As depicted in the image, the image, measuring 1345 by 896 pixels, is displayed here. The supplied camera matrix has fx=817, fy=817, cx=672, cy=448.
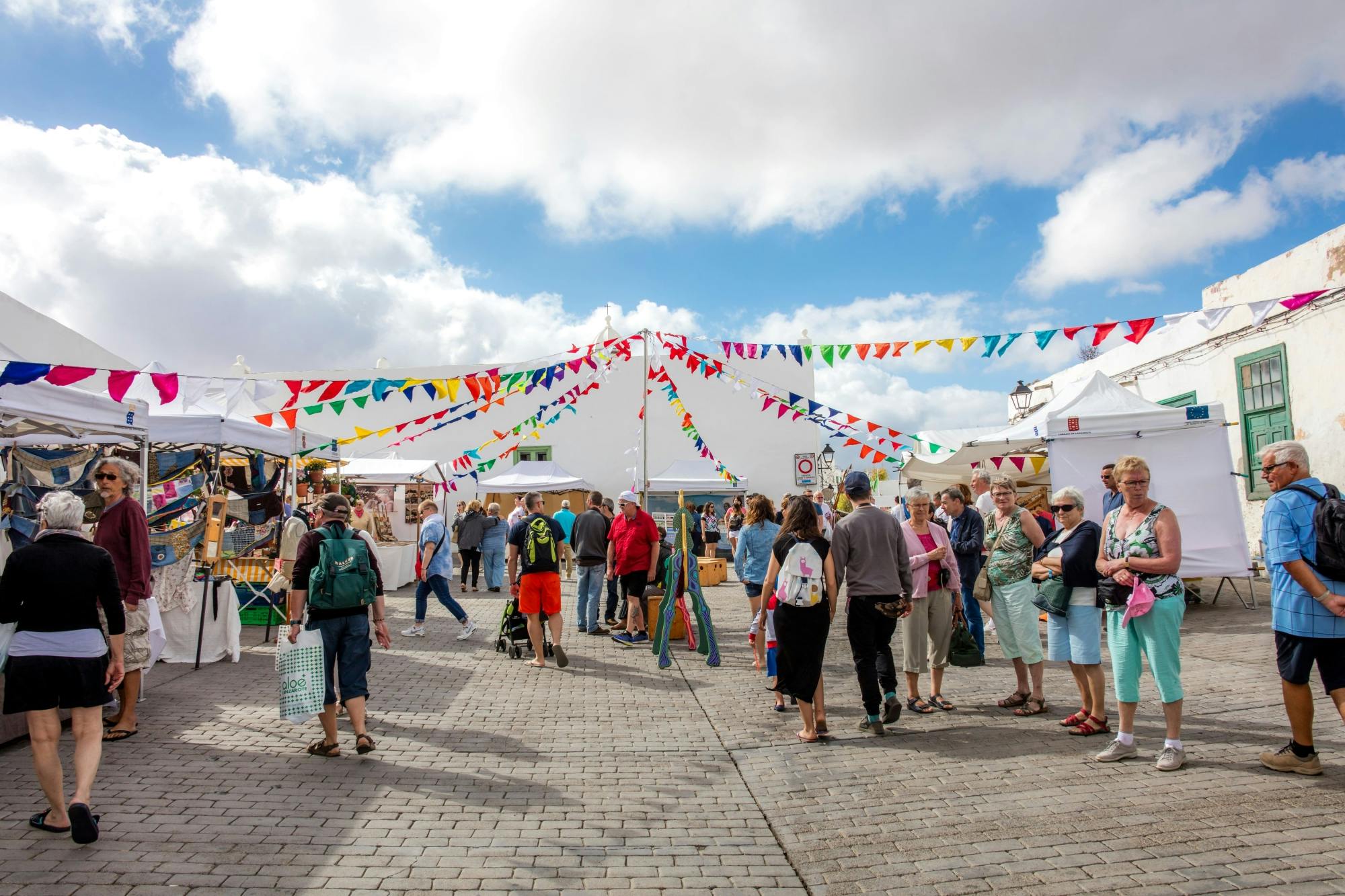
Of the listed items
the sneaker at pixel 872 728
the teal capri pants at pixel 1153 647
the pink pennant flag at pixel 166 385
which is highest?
the pink pennant flag at pixel 166 385

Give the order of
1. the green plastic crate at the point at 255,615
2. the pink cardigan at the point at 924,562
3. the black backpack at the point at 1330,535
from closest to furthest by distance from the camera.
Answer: the black backpack at the point at 1330,535
the pink cardigan at the point at 924,562
the green plastic crate at the point at 255,615

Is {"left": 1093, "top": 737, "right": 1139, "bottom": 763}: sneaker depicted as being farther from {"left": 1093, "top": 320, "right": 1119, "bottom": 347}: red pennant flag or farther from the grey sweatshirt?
{"left": 1093, "top": 320, "right": 1119, "bottom": 347}: red pennant flag

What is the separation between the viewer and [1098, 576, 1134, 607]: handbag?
15.8ft

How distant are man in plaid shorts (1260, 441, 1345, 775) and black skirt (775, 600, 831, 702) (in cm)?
250

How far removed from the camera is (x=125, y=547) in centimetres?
566

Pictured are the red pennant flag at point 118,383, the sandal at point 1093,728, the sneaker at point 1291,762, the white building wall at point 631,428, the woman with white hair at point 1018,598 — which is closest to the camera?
the sneaker at point 1291,762

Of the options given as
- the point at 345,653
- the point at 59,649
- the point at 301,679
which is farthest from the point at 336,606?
the point at 59,649

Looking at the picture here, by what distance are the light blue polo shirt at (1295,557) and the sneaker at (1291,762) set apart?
2.25 ft

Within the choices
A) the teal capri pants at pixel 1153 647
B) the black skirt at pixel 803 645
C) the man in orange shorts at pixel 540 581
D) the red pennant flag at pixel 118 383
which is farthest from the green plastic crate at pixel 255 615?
the teal capri pants at pixel 1153 647

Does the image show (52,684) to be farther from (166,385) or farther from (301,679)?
(166,385)

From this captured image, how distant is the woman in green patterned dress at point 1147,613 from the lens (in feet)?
15.0

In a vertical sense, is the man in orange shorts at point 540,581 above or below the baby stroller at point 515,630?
above

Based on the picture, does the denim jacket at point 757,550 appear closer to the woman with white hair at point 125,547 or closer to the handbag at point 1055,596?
the handbag at point 1055,596

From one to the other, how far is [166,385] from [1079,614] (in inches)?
375
